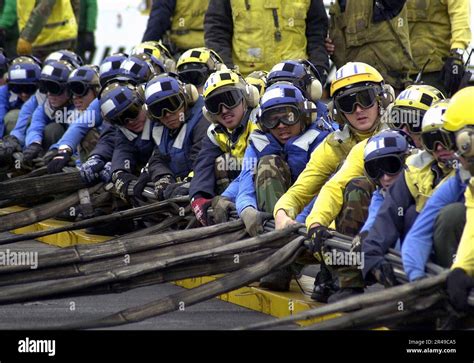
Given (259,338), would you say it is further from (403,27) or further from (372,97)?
(403,27)

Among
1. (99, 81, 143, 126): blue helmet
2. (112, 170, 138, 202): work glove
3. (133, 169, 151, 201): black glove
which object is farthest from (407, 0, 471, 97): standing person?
(112, 170, 138, 202): work glove

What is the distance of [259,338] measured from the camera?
27.2ft

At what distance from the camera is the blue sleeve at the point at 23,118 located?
17.2m

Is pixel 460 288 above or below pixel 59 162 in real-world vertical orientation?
below

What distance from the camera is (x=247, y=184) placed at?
11117 millimetres

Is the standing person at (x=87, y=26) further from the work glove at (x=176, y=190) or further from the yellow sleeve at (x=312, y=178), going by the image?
the yellow sleeve at (x=312, y=178)

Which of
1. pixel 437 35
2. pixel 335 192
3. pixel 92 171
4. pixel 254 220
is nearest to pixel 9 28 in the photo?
pixel 92 171

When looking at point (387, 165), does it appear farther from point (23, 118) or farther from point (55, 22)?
point (55, 22)

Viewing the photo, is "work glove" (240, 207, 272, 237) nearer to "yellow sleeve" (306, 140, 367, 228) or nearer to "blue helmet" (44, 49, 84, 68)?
"yellow sleeve" (306, 140, 367, 228)

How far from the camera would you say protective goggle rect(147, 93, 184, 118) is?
12812 millimetres

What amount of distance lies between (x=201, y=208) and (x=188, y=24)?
196 inches

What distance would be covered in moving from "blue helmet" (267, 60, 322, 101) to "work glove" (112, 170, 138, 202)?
1725 millimetres

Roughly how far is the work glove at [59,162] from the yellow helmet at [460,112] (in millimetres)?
7105

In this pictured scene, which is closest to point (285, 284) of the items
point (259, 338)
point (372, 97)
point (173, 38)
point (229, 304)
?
point (229, 304)
